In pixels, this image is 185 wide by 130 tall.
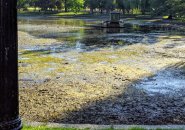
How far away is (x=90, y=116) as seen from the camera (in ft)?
30.7

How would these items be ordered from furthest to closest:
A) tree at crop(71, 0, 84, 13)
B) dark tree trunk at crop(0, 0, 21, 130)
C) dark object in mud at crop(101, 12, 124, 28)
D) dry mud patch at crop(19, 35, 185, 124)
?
tree at crop(71, 0, 84, 13)
dark object in mud at crop(101, 12, 124, 28)
dry mud patch at crop(19, 35, 185, 124)
dark tree trunk at crop(0, 0, 21, 130)

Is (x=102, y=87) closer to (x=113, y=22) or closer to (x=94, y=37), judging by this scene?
(x=94, y=37)

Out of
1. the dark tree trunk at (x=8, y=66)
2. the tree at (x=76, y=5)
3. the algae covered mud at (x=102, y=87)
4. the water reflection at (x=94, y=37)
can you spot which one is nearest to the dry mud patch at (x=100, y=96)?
the algae covered mud at (x=102, y=87)

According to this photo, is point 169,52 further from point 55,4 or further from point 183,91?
point 55,4

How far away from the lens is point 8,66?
9.23ft

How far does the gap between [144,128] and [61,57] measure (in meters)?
13.8

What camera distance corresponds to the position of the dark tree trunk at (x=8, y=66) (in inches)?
109

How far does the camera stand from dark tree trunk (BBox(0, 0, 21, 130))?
276cm

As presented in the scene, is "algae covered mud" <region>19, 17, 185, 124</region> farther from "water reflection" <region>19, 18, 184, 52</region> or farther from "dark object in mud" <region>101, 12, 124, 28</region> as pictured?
"dark object in mud" <region>101, 12, 124, 28</region>

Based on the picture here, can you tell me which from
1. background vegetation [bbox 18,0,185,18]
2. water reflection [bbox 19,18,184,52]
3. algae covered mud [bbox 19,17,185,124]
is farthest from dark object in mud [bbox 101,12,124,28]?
algae covered mud [bbox 19,17,185,124]

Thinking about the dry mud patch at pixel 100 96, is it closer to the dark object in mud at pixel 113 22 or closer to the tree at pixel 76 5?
the dark object in mud at pixel 113 22

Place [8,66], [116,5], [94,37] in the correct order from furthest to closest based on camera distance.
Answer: [116,5], [94,37], [8,66]

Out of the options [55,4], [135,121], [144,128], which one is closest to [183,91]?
[135,121]

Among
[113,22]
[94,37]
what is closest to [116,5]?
[113,22]
